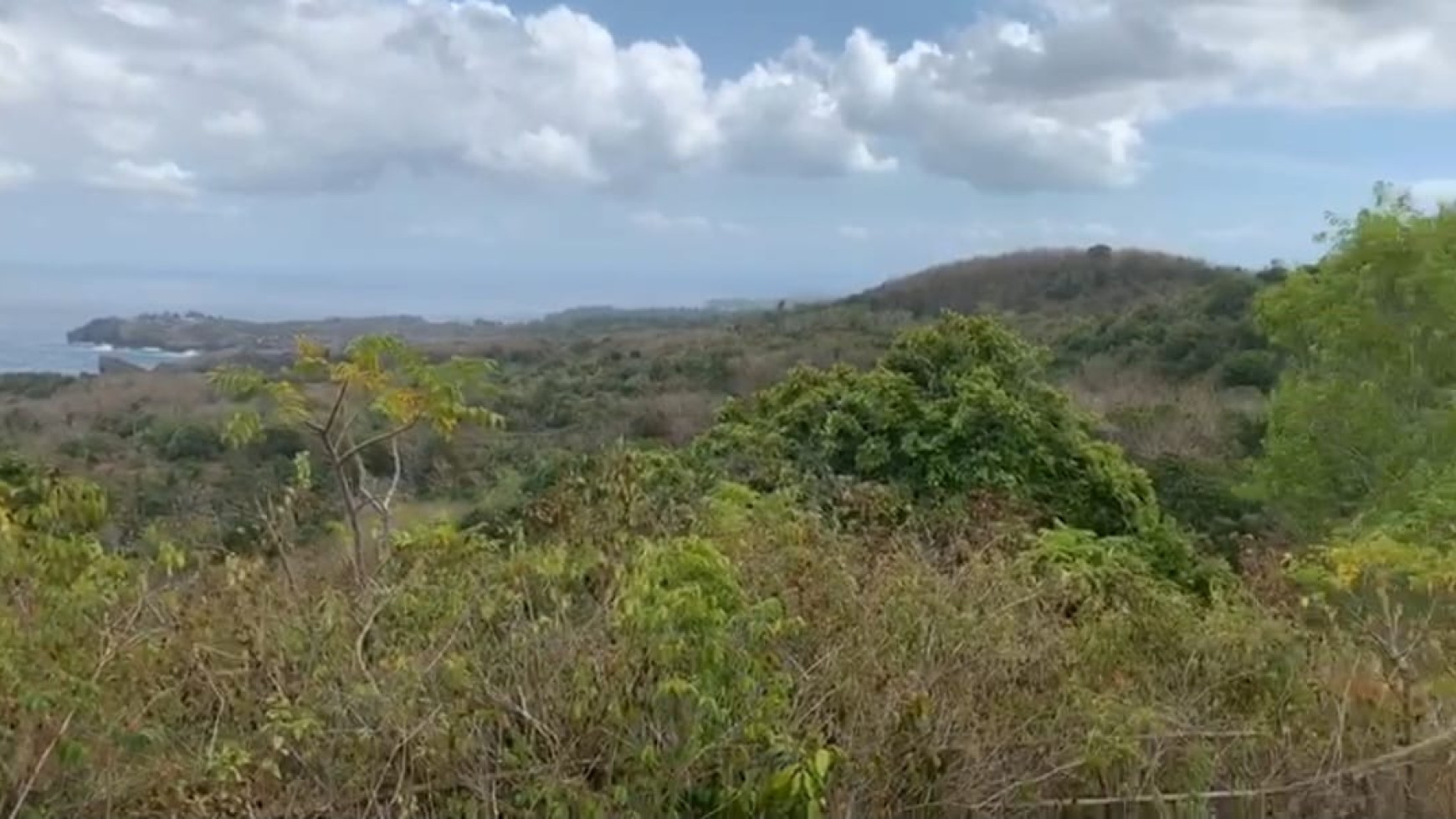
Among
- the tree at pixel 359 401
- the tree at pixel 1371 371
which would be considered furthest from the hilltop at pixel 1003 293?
the tree at pixel 359 401

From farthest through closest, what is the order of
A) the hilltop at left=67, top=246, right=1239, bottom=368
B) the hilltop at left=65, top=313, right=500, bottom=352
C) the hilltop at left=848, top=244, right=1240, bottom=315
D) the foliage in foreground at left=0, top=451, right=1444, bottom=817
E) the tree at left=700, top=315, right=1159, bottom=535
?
the hilltop at left=848, top=244, right=1240, bottom=315 < the hilltop at left=67, top=246, right=1239, bottom=368 < the hilltop at left=65, top=313, right=500, bottom=352 < the tree at left=700, top=315, right=1159, bottom=535 < the foliage in foreground at left=0, top=451, right=1444, bottom=817

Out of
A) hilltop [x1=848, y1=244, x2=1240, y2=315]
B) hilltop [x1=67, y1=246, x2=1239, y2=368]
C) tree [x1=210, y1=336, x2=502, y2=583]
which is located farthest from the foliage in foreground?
hilltop [x1=848, y1=244, x2=1240, y2=315]

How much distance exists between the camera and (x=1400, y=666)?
4.48 meters

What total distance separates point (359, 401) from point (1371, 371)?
9471 mm

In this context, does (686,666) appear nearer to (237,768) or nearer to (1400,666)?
(237,768)

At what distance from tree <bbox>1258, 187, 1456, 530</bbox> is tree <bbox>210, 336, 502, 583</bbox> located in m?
8.44

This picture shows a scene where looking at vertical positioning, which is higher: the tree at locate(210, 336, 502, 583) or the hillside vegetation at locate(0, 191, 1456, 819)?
the tree at locate(210, 336, 502, 583)

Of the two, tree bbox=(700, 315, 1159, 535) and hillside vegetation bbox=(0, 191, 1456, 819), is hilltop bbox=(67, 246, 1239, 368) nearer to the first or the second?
tree bbox=(700, 315, 1159, 535)

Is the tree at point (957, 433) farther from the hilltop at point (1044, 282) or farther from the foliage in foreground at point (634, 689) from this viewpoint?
the hilltop at point (1044, 282)

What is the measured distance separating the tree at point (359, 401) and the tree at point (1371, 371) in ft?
27.7

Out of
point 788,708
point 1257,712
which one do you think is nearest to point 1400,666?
point 1257,712

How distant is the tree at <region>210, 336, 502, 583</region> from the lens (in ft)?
14.5

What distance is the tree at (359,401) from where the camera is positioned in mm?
4426

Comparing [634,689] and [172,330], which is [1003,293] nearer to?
[172,330]
